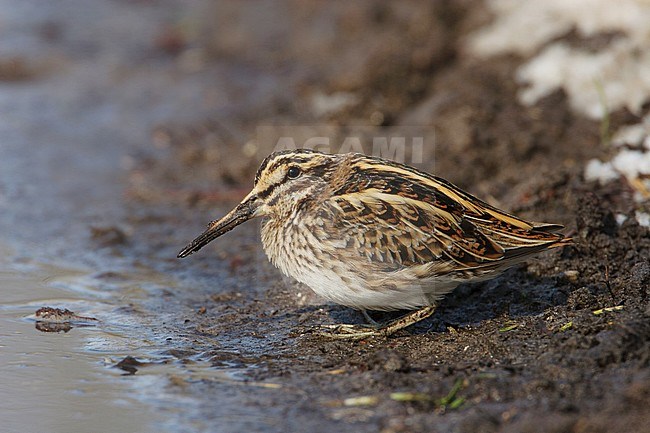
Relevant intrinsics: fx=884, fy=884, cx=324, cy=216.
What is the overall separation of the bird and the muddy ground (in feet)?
1.35

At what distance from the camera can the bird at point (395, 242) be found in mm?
6133

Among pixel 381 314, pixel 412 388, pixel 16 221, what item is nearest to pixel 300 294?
pixel 381 314

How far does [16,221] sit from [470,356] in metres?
5.64

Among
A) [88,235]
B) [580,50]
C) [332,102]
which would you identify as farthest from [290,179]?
[580,50]

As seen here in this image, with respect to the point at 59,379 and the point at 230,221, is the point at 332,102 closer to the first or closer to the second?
the point at 230,221

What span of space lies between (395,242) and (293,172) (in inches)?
43.2

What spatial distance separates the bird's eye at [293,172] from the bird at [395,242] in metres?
0.25

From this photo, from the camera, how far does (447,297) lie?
6.96 metres

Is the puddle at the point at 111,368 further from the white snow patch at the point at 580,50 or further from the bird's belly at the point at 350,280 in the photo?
the white snow patch at the point at 580,50

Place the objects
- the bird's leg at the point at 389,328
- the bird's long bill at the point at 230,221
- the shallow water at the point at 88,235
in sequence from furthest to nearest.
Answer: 1. the bird's long bill at the point at 230,221
2. the bird's leg at the point at 389,328
3. the shallow water at the point at 88,235

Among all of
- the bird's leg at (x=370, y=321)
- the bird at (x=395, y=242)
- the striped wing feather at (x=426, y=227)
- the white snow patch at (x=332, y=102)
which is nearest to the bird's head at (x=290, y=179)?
the bird at (x=395, y=242)

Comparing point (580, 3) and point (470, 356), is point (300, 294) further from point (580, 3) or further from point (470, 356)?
point (580, 3)

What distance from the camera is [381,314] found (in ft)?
22.8

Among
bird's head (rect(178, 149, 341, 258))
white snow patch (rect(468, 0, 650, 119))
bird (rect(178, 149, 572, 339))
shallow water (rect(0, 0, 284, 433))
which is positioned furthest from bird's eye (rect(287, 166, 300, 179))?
white snow patch (rect(468, 0, 650, 119))
